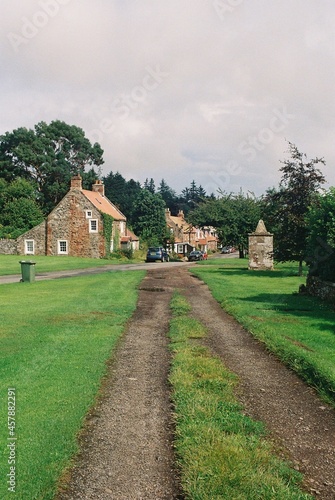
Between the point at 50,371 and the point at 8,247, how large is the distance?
53940mm

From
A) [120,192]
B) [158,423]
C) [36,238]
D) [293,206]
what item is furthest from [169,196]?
[158,423]

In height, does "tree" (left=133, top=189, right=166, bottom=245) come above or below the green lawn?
above

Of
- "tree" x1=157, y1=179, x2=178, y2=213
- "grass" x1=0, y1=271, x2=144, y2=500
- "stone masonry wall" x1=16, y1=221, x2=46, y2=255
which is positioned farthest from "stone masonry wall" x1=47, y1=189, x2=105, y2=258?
"tree" x1=157, y1=179, x2=178, y2=213

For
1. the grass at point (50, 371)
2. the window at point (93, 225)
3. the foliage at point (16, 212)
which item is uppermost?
the foliage at point (16, 212)

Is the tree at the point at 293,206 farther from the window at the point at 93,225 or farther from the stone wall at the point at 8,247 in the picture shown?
the stone wall at the point at 8,247

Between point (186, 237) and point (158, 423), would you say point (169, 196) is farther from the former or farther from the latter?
point (158, 423)

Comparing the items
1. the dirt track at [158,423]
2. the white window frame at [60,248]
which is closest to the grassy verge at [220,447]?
the dirt track at [158,423]

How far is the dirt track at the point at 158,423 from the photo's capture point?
184 inches

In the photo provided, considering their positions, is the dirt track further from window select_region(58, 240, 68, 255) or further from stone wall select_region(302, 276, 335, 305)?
window select_region(58, 240, 68, 255)

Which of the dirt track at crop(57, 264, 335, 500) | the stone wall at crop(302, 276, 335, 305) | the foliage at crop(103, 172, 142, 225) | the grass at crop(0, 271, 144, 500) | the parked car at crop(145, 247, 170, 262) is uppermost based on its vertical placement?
the foliage at crop(103, 172, 142, 225)

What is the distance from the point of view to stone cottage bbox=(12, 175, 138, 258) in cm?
5609

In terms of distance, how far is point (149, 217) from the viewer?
8206cm

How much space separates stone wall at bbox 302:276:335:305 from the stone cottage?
1536 inches

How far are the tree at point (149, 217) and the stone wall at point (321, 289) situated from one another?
191 feet
